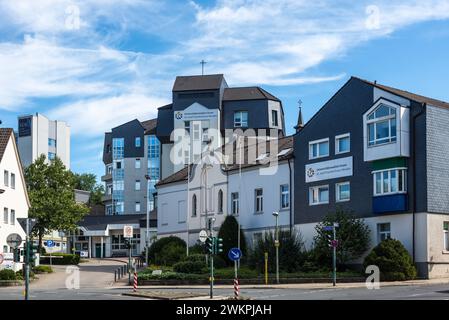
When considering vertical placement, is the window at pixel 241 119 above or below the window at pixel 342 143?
above

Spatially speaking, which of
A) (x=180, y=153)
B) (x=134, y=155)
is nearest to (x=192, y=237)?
(x=180, y=153)

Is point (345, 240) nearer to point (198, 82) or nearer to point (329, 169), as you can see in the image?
point (329, 169)

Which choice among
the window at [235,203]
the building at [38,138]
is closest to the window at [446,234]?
the window at [235,203]

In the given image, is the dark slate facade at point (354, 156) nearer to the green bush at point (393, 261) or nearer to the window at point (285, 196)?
the window at point (285, 196)

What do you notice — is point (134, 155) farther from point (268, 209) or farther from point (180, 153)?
point (268, 209)

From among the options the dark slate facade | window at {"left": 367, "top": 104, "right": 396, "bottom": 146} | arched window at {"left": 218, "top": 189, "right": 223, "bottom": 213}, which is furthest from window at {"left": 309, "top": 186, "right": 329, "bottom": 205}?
arched window at {"left": 218, "top": 189, "right": 223, "bottom": 213}

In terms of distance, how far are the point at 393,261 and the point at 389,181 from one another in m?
5.32

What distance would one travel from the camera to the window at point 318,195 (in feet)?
159

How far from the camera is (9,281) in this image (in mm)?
45875

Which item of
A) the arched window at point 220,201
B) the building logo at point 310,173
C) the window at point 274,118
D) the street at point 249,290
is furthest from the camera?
the window at point 274,118

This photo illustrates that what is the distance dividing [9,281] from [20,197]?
14.0 m

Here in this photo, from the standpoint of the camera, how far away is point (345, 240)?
144 feet

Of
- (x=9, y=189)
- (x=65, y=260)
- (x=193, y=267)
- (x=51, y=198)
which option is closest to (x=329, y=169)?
(x=193, y=267)

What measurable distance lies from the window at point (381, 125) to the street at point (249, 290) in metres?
8.85
